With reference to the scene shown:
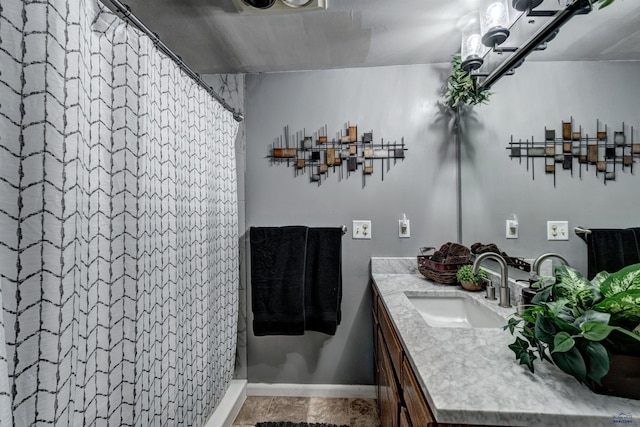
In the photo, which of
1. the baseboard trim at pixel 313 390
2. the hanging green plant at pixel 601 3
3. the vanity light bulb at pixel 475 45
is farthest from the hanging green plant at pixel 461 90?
the baseboard trim at pixel 313 390

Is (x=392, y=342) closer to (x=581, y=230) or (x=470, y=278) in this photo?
(x=470, y=278)

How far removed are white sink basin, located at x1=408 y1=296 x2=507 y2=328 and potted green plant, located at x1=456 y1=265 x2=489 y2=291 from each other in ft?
0.23

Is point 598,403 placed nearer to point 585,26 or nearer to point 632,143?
point 632,143

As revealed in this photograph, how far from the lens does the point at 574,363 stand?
626mm

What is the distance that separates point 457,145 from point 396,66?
0.65m

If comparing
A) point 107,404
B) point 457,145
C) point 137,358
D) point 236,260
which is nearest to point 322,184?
point 236,260

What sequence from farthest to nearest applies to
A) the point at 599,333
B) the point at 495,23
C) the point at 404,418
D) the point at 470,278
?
the point at 470,278 < the point at 495,23 < the point at 404,418 < the point at 599,333

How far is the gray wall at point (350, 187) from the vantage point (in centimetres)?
188

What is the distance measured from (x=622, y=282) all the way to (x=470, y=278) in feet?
2.60

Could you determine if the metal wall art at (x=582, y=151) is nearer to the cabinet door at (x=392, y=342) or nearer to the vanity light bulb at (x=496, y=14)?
the vanity light bulb at (x=496, y=14)

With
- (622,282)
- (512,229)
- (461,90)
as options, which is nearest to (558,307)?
(622,282)

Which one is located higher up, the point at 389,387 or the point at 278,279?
the point at 278,279

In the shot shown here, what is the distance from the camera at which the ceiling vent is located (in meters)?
1.31

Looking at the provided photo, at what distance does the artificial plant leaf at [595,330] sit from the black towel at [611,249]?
0.34 m
